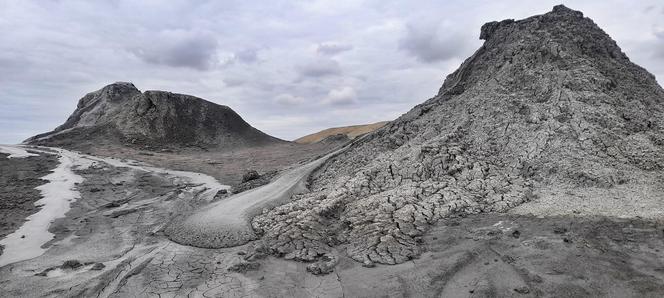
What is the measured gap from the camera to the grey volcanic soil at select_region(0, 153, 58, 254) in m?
9.96

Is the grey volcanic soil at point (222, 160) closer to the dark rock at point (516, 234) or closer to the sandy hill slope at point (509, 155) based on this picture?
the sandy hill slope at point (509, 155)

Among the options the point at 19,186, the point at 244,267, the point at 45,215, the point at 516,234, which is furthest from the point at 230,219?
the point at 19,186

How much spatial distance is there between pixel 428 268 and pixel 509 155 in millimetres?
4249

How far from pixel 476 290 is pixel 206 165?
56.9ft

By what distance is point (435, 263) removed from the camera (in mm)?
6234

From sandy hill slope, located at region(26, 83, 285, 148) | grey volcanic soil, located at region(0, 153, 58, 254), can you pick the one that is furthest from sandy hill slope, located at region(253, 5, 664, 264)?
sandy hill slope, located at region(26, 83, 285, 148)

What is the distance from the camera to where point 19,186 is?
43.9 feet

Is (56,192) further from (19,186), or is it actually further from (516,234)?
(516,234)

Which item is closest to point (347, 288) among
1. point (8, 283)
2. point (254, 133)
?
point (8, 283)

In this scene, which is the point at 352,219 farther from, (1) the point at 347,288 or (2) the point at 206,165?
(2) the point at 206,165

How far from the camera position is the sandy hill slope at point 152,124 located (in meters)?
26.8

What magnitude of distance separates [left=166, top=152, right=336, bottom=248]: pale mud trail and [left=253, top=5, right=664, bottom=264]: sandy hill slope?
0.46 metres

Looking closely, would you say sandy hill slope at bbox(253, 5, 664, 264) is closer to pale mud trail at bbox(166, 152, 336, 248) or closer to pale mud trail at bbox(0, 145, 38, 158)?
pale mud trail at bbox(166, 152, 336, 248)

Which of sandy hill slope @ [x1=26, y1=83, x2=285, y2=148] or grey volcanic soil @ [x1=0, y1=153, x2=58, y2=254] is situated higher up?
sandy hill slope @ [x1=26, y1=83, x2=285, y2=148]
